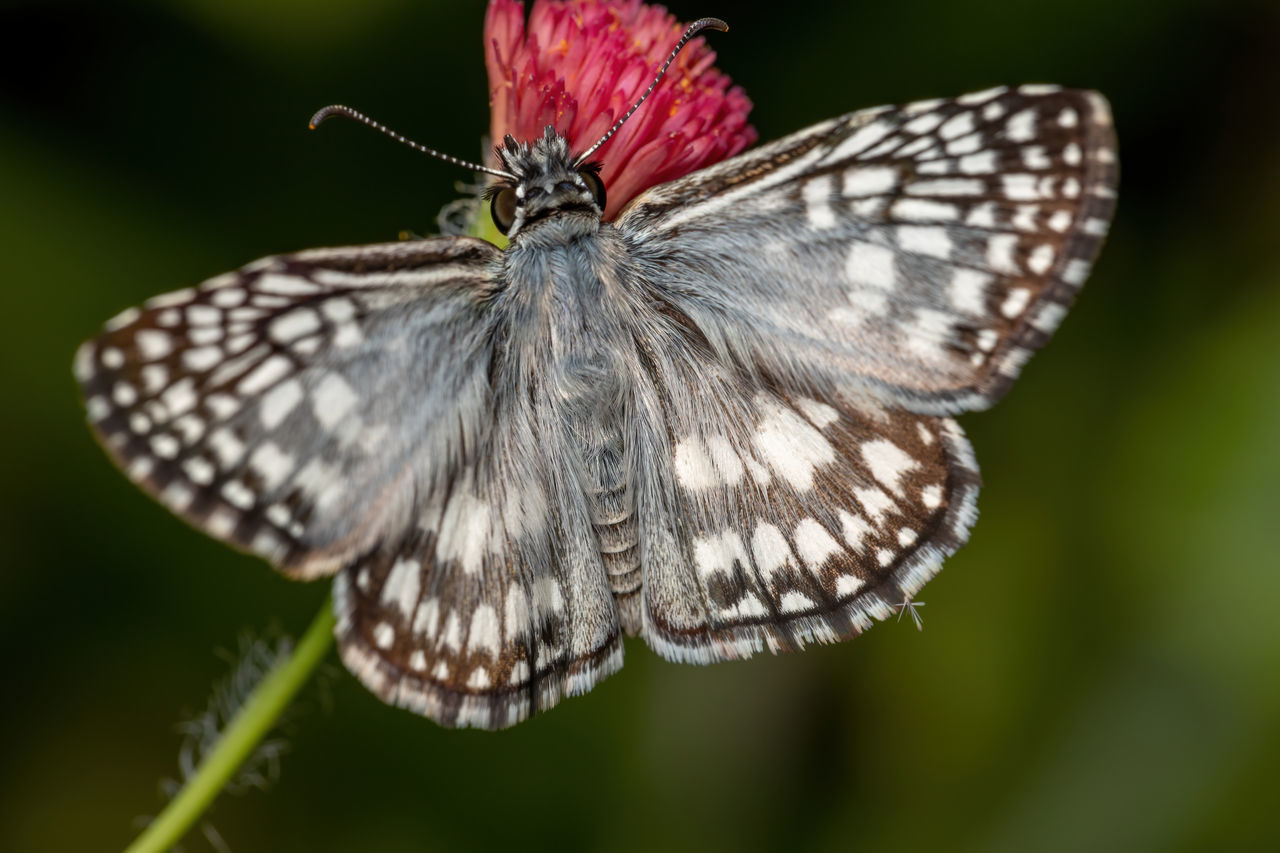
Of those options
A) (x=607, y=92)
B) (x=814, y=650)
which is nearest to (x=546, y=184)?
(x=607, y=92)

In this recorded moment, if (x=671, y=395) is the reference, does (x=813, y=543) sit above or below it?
below

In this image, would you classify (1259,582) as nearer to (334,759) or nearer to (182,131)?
(334,759)

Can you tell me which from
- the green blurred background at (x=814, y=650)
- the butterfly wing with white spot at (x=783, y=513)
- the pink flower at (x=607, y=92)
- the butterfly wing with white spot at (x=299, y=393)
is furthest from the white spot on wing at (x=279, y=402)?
the green blurred background at (x=814, y=650)

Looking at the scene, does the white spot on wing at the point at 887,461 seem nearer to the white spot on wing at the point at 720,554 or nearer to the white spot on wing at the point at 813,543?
the white spot on wing at the point at 813,543

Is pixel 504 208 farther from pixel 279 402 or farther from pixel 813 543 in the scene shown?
pixel 813 543

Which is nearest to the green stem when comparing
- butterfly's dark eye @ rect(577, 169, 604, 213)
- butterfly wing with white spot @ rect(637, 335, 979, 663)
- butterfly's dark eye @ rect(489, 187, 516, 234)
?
butterfly wing with white spot @ rect(637, 335, 979, 663)

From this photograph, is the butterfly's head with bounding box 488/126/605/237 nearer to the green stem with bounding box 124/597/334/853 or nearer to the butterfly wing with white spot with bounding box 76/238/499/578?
the butterfly wing with white spot with bounding box 76/238/499/578
